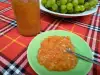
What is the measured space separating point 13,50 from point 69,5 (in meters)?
0.33

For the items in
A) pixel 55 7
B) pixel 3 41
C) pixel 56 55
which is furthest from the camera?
pixel 55 7

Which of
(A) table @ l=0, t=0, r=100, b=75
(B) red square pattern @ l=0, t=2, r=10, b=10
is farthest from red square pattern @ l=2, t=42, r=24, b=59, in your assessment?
(B) red square pattern @ l=0, t=2, r=10, b=10

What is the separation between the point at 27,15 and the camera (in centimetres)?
54

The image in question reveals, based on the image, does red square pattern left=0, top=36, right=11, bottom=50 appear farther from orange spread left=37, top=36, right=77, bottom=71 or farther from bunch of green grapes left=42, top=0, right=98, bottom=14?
bunch of green grapes left=42, top=0, right=98, bottom=14

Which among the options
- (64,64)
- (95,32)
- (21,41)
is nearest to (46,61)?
(64,64)

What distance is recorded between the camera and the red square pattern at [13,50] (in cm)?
50

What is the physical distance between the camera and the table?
1.49ft

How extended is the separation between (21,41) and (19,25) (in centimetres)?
7

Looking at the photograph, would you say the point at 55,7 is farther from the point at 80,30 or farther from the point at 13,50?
the point at 13,50

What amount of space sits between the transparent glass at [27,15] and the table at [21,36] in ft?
0.11

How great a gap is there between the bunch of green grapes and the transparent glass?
14cm

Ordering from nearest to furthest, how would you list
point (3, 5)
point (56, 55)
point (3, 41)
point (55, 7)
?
point (56, 55)
point (3, 41)
point (55, 7)
point (3, 5)

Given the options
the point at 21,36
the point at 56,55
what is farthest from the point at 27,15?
the point at 56,55

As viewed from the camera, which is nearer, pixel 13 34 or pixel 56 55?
pixel 56 55
